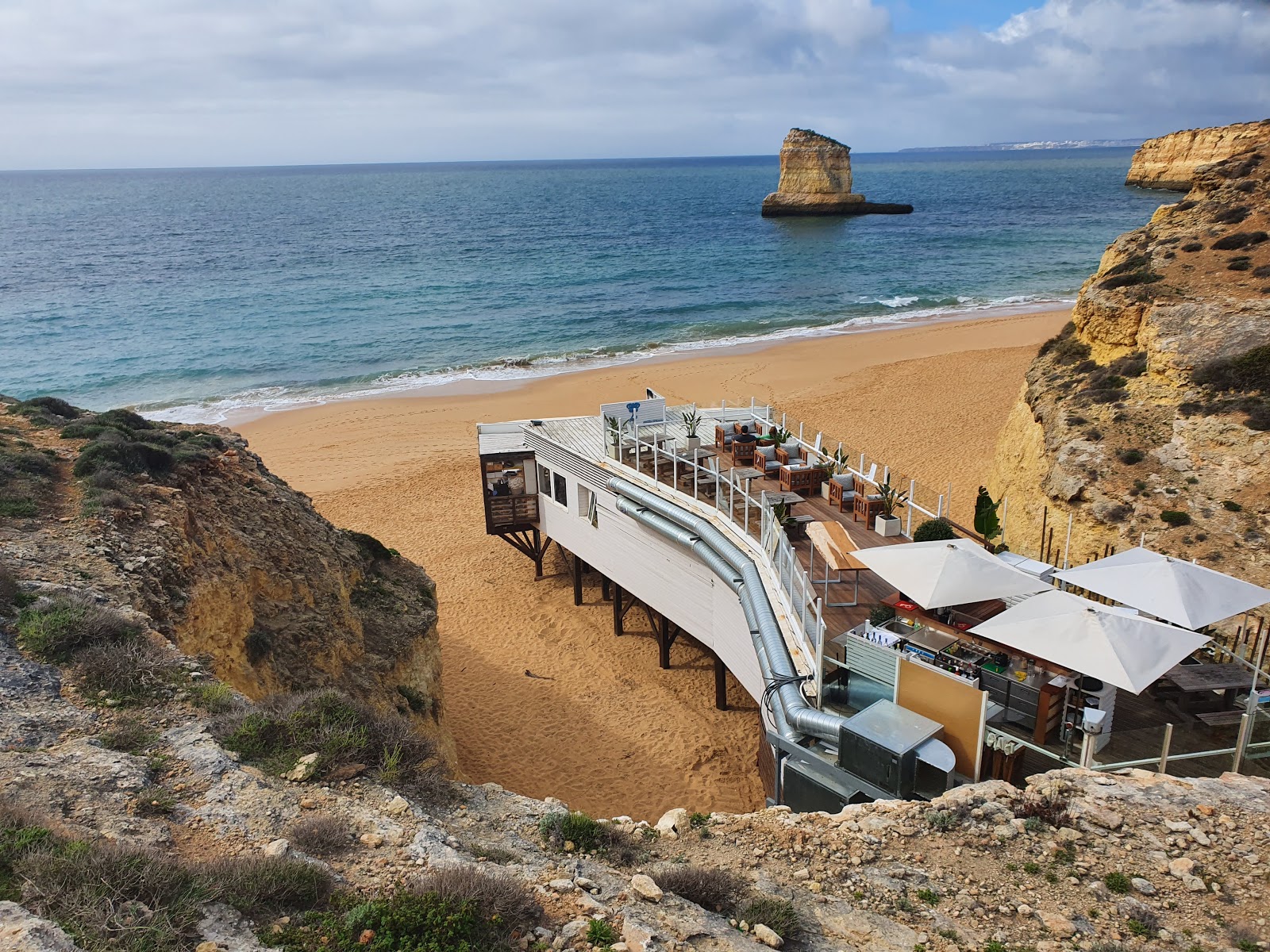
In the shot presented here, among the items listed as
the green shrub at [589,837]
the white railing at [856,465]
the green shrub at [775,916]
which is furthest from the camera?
the white railing at [856,465]

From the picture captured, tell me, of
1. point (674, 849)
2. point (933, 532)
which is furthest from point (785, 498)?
point (674, 849)

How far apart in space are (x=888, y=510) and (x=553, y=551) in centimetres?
1134

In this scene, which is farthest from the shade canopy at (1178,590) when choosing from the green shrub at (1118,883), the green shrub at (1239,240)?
the green shrub at (1239,240)

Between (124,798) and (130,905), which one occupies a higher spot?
(130,905)

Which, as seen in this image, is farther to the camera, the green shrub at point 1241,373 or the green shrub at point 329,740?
the green shrub at point 1241,373

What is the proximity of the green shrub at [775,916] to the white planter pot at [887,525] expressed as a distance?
9087 millimetres

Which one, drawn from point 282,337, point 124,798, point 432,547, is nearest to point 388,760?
point 124,798

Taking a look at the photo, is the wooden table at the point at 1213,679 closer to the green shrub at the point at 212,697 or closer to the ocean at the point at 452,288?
the green shrub at the point at 212,697

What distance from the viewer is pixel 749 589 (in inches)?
523

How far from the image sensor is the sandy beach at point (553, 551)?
15.4 metres

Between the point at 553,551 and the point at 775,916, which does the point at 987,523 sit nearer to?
the point at 775,916

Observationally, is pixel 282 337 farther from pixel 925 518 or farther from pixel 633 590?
pixel 925 518

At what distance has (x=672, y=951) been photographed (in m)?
5.69

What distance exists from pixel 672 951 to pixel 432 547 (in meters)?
19.7
